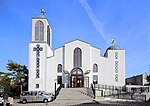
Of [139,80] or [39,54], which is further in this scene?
[139,80]

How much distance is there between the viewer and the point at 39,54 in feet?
153

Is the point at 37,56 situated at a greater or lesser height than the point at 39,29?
lesser

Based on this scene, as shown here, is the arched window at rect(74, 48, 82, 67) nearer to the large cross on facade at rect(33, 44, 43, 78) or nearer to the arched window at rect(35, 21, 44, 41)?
the large cross on facade at rect(33, 44, 43, 78)

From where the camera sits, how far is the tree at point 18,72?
47.8m

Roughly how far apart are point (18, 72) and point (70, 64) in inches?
373

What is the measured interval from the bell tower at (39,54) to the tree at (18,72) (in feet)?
10.3

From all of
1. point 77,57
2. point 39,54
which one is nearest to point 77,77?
point 77,57

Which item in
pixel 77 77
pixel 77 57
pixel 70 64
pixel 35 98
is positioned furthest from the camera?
pixel 77 57

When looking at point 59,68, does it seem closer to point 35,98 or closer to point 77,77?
point 77,77

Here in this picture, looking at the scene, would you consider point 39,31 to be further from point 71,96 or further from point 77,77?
point 71,96

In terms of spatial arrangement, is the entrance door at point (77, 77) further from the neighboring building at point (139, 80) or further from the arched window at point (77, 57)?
the neighboring building at point (139, 80)

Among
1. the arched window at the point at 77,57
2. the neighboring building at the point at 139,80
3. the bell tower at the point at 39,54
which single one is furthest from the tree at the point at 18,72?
the neighboring building at the point at 139,80

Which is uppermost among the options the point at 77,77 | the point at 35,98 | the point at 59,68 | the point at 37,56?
the point at 37,56

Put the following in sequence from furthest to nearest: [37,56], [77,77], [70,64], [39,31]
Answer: [39,31]
[70,64]
[37,56]
[77,77]
